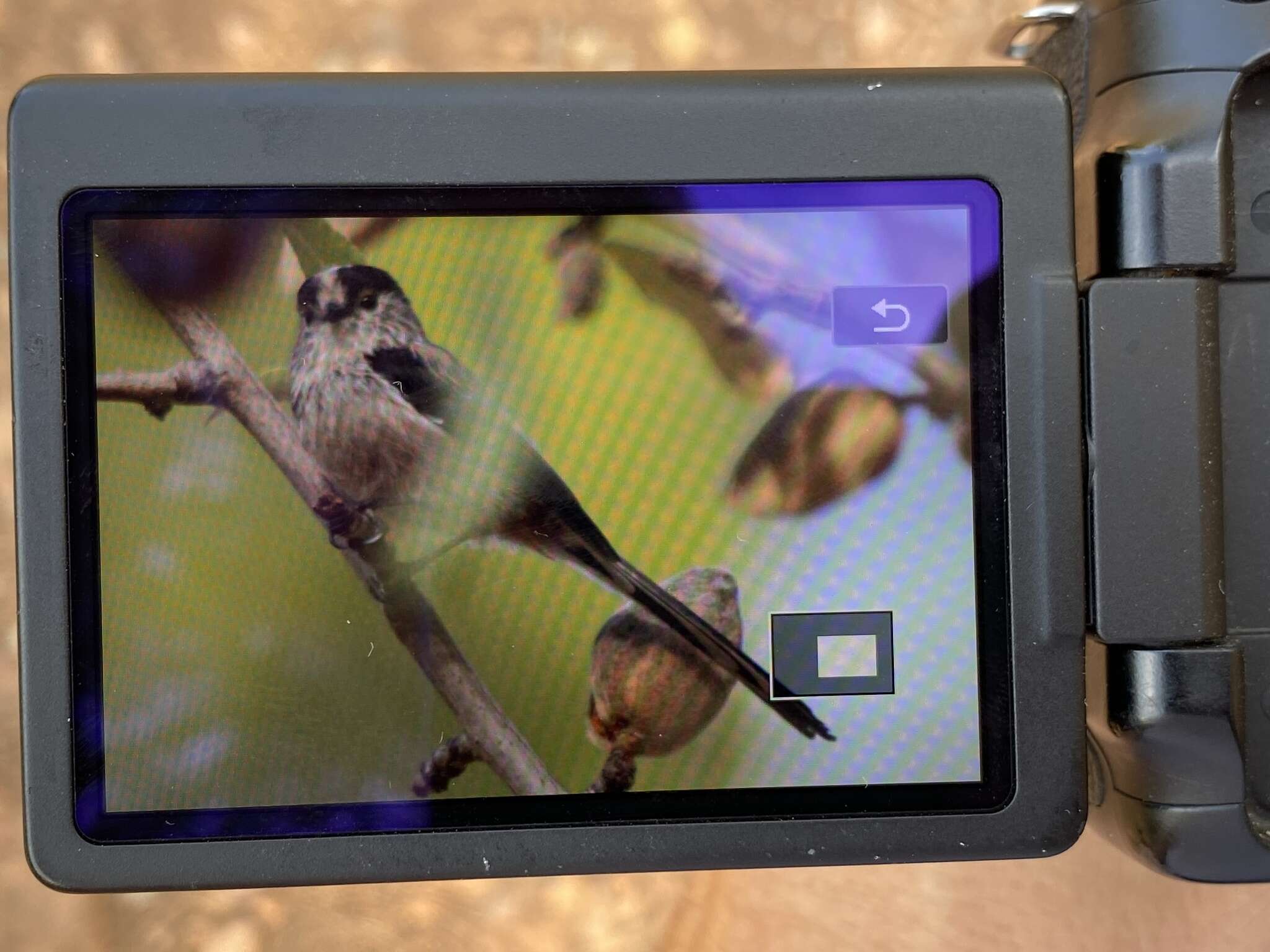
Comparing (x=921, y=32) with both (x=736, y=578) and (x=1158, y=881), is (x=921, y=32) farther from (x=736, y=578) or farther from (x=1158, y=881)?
(x=1158, y=881)

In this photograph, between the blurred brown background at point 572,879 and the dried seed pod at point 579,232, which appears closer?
the dried seed pod at point 579,232

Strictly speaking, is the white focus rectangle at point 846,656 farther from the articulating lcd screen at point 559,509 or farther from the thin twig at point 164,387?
the thin twig at point 164,387

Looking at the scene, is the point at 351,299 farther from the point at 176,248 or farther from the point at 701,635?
the point at 701,635

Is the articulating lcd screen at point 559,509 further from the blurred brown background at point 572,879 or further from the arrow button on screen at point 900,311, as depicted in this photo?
the blurred brown background at point 572,879

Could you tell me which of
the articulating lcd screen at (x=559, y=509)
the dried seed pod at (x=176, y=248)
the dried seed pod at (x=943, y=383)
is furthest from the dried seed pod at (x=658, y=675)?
the dried seed pod at (x=176, y=248)

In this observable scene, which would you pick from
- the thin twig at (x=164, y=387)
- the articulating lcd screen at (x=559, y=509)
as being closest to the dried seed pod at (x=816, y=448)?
the articulating lcd screen at (x=559, y=509)

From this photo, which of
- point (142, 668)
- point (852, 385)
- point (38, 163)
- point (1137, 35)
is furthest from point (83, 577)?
point (1137, 35)

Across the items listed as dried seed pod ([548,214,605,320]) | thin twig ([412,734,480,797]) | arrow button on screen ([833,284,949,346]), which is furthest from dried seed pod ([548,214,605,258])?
thin twig ([412,734,480,797])

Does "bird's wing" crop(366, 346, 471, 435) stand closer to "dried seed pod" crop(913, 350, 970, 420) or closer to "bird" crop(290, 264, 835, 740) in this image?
"bird" crop(290, 264, 835, 740)

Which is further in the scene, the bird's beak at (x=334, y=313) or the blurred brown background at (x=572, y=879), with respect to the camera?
the blurred brown background at (x=572, y=879)

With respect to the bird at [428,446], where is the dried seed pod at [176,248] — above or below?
above
